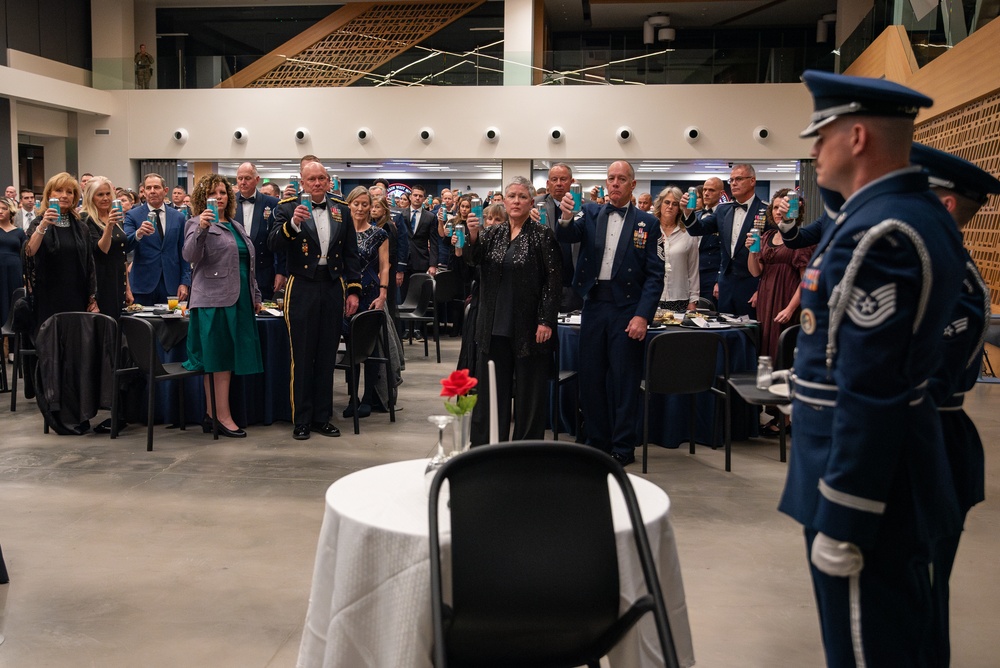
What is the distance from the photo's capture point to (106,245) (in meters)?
6.56

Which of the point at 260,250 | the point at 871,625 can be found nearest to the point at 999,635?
the point at 871,625

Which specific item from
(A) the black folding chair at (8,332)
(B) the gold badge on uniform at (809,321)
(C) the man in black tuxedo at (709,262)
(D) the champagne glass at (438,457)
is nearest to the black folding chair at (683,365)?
(C) the man in black tuxedo at (709,262)

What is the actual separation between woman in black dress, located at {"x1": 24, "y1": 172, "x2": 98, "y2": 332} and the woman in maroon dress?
181 inches

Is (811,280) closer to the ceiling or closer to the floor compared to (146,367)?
closer to the ceiling

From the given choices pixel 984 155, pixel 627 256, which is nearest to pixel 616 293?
pixel 627 256

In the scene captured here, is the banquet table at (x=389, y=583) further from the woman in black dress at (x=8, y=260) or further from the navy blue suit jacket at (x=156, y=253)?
the woman in black dress at (x=8, y=260)

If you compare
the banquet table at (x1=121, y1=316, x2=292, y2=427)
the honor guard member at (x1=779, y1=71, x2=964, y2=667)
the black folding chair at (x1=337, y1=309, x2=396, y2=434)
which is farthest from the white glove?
the banquet table at (x1=121, y1=316, x2=292, y2=427)

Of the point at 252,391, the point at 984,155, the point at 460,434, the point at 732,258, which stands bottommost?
the point at 252,391

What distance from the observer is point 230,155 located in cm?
1800

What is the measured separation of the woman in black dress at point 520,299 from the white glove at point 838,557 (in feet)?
11.0

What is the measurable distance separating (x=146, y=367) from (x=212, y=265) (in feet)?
2.48

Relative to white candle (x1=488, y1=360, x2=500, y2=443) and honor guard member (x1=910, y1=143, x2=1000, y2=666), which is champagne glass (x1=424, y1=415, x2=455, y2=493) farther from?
honor guard member (x1=910, y1=143, x2=1000, y2=666)

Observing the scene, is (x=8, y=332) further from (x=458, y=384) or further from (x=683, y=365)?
(x=458, y=384)

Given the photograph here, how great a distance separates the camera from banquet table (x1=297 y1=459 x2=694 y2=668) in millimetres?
2092
